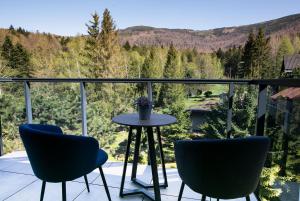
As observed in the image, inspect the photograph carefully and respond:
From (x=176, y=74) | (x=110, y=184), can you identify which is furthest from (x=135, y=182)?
(x=176, y=74)

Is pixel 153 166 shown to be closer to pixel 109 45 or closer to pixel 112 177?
pixel 112 177

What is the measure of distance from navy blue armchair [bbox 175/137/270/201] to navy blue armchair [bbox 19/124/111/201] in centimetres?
69

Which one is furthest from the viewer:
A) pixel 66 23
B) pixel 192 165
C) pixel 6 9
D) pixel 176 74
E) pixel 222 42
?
pixel 222 42

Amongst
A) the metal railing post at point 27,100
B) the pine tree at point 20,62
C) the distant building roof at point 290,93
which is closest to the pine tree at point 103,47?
the pine tree at point 20,62

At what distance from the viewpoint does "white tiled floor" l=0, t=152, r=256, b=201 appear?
2354 mm

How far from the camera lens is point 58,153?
5.41ft

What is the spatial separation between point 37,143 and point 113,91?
9.76 m

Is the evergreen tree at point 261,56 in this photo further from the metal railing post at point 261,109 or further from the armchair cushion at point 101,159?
the armchair cushion at point 101,159

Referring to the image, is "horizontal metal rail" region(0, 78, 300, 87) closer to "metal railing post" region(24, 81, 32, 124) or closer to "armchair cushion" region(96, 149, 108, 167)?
"metal railing post" region(24, 81, 32, 124)

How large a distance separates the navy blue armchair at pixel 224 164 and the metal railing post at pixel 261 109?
3.23 feet

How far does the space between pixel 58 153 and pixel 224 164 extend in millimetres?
1093

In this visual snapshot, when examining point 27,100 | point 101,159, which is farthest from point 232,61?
point 101,159

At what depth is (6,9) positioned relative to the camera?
1803 cm

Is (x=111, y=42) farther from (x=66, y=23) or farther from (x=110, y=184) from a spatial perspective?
(x=110, y=184)
